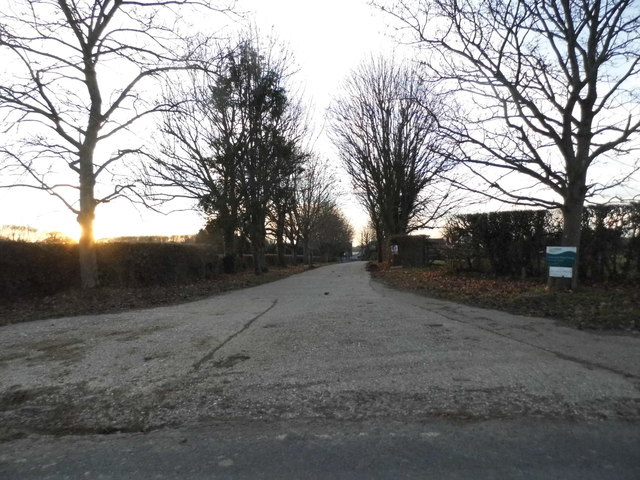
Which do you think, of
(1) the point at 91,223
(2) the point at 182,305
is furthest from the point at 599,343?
(1) the point at 91,223

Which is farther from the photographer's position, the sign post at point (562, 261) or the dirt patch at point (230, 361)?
the sign post at point (562, 261)

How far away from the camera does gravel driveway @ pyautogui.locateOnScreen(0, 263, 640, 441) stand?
4645 mm

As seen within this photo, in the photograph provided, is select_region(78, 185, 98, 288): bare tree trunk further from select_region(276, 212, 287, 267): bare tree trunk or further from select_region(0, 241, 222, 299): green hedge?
select_region(276, 212, 287, 267): bare tree trunk

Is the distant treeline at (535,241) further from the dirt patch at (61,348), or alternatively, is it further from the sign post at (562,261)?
the dirt patch at (61,348)

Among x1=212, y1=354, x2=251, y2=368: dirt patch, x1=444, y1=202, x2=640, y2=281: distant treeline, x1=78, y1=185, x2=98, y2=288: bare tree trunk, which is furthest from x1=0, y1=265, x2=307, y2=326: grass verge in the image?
x1=444, y1=202, x2=640, y2=281: distant treeline

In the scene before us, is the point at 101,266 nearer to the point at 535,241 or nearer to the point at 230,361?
the point at 230,361

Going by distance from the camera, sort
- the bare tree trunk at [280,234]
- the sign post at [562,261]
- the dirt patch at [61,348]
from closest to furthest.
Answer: the dirt patch at [61,348] → the sign post at [562,261] → the bare tree trunk at [280,234]

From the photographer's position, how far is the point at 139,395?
5.17 metres

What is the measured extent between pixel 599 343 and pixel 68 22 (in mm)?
15102

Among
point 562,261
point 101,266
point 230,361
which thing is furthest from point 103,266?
point 562,261

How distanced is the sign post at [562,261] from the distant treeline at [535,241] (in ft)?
7.23

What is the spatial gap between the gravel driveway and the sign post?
348cm

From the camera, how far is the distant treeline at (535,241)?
13125 millimetres

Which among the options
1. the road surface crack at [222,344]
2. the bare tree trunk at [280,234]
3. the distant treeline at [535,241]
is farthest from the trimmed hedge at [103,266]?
the bare tree trunk at [280,234]
